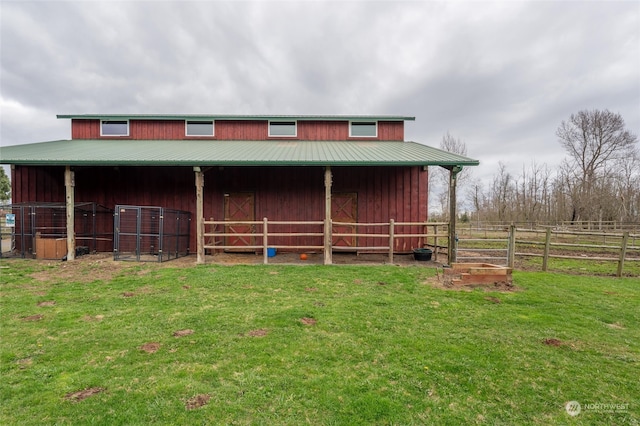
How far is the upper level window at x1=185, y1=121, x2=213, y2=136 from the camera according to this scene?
45.8 ft

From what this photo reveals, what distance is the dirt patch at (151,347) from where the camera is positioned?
12.1 feet

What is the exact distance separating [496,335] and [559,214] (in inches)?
1542

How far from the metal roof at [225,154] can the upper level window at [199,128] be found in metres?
0.89

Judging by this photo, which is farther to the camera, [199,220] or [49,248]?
[49,248]

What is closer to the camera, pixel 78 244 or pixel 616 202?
pixel 78 244

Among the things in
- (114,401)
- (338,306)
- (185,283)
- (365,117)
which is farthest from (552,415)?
(365,117)

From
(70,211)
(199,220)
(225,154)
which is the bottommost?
(199,220)

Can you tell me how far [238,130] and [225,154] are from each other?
13.6ft

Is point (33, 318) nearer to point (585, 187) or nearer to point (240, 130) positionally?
point (240, 130)

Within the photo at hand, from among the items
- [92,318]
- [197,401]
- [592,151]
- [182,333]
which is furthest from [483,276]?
[592,151]

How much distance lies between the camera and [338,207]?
11914 mm

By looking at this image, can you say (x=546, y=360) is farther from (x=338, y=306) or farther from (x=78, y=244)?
(x=78, y=244)

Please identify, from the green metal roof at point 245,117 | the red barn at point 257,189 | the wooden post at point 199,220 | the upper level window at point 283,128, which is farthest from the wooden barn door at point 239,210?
the green metal roof at point 245,117

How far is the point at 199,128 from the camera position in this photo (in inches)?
552
